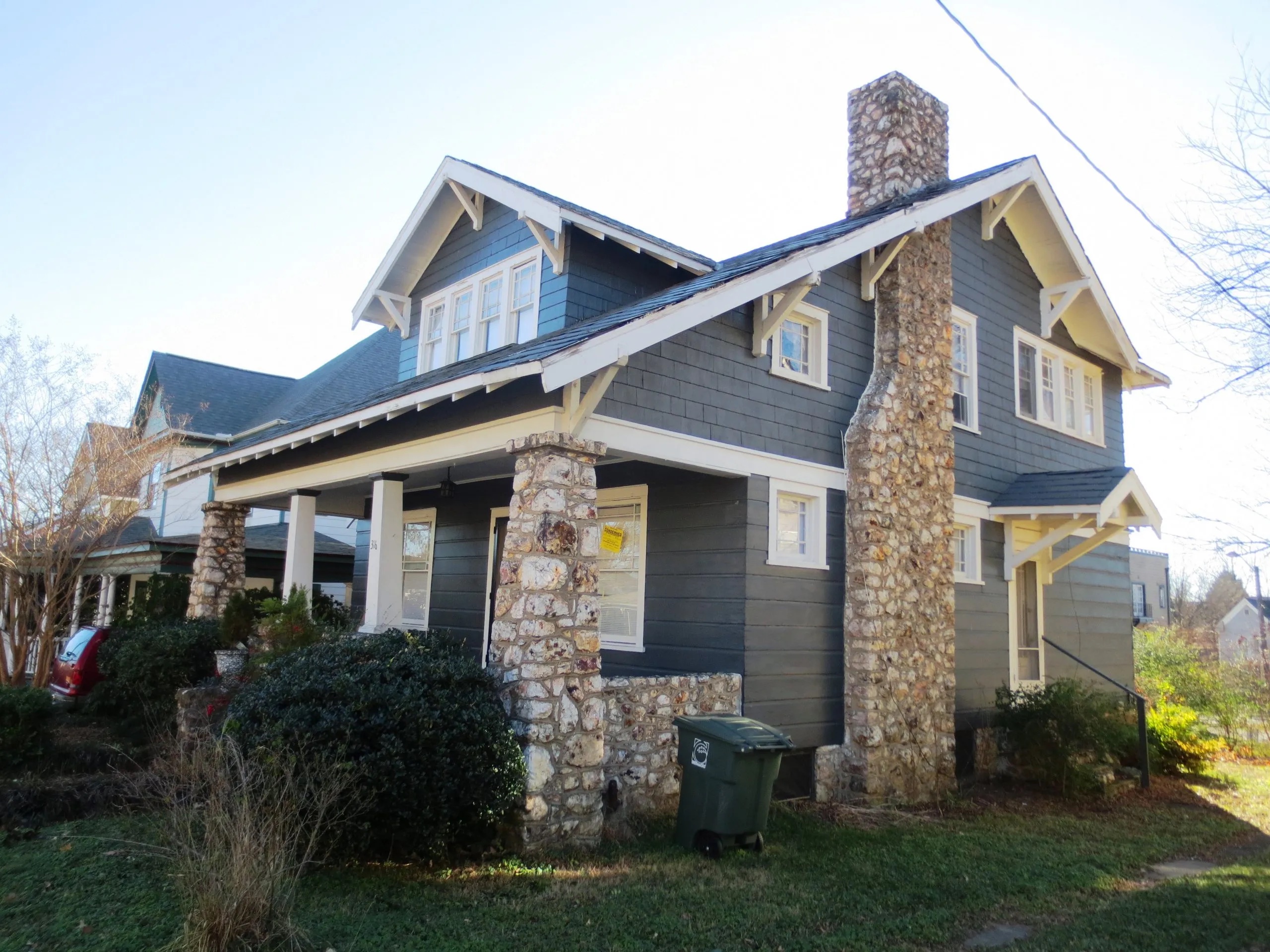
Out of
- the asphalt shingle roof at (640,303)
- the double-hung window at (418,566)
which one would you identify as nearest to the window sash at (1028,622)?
the asphalt shingle roof at (640,303)

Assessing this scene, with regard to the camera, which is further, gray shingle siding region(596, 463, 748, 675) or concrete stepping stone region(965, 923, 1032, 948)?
gray shingle siding region(596, 463, 748, 675)

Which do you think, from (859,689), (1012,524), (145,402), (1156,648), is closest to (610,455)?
(859,689)

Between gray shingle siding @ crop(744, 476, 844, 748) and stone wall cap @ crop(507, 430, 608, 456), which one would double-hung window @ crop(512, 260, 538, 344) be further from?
gray shingle siding @ crop(744, 476, 844, 748)

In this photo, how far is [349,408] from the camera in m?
9.64

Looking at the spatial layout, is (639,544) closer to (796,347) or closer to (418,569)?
(796,347)

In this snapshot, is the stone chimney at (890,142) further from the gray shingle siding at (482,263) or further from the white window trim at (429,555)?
the white window trim at (429,555)

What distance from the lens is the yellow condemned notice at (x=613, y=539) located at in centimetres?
977

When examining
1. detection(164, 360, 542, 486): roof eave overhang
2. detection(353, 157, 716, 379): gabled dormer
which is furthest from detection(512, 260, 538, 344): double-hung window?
detection(164, 360, 542, 486): roof eave overhang

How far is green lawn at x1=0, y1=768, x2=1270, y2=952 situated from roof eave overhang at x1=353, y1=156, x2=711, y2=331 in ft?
19.0

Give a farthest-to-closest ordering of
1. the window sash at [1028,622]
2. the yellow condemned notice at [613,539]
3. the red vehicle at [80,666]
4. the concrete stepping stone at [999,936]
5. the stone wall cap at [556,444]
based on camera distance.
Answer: the red vehicle at [80,666]
the window sash at [1028,622]
the yellow condemned notice at [613,539]
the stone wall cap at [556,444]
the concrete stepping stone at [999,936]

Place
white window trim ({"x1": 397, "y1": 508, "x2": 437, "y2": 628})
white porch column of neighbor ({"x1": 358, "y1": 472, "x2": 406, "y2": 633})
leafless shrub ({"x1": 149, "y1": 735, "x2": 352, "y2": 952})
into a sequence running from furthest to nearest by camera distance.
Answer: white window trim ({"x1": 397, "y1": 508, "x2": 437, "y2": 628})
white porch column of neighbor ({"x1": 358, "y1": 472, "x2": 406, "y2": 633})
leafless shrub ({"x1": 149, "y1": 735, "x2": 352, "y2": 952})

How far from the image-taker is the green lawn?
509 centimetres

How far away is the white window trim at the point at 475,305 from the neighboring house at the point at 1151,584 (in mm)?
35358

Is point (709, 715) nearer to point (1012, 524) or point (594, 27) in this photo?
point (594, 27)
